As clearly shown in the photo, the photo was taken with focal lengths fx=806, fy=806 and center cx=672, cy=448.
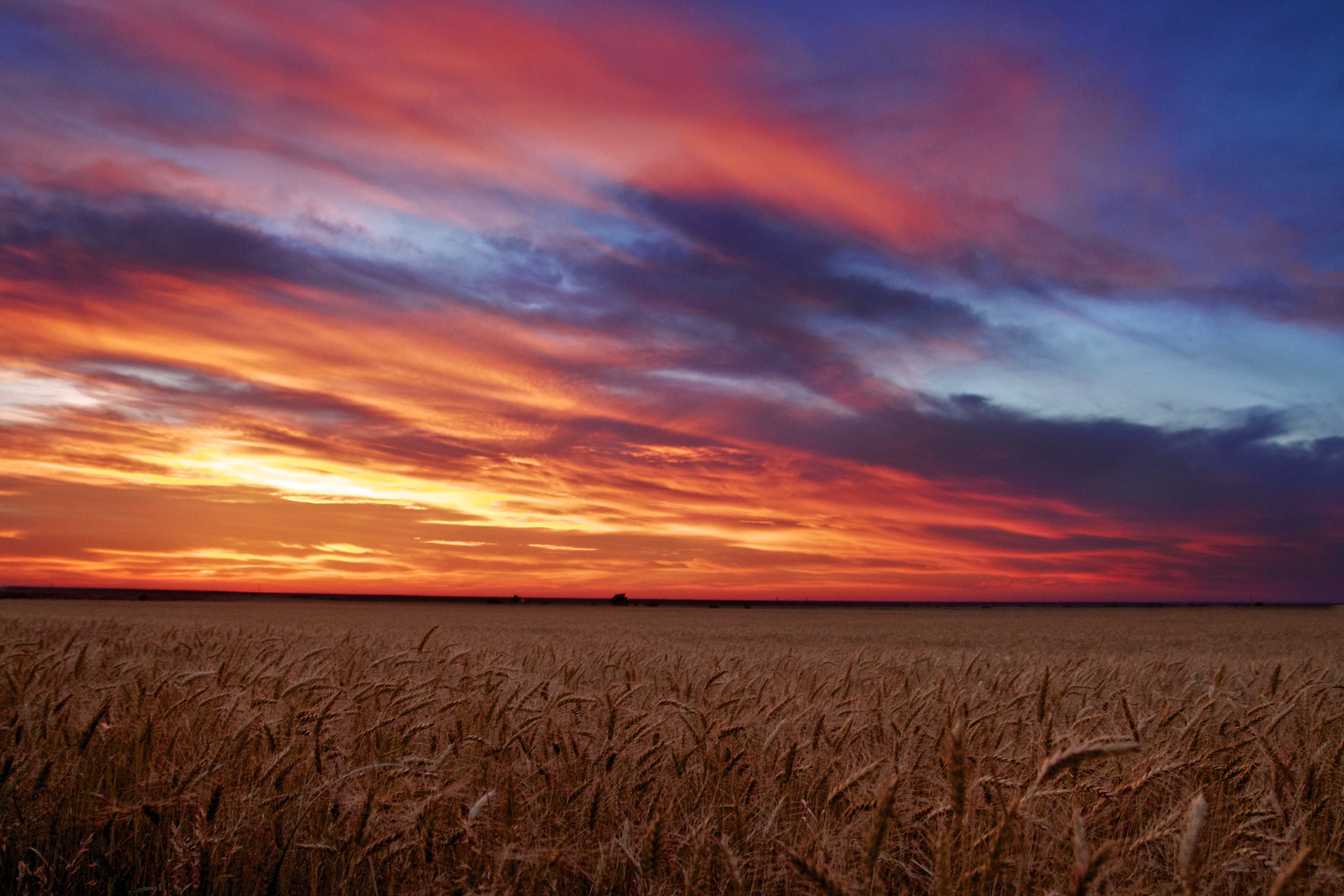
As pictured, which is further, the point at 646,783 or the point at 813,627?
the point at 813,627

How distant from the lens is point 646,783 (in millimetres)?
3664

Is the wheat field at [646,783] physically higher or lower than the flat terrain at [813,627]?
higher

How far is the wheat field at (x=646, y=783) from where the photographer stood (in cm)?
278

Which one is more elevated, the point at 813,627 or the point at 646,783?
the point at 646,783

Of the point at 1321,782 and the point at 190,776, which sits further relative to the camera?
the point at 1321,782

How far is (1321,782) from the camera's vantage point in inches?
155

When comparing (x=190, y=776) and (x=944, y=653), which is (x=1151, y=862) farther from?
(x=944, y=653)

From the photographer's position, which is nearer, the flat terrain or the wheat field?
the wheat field

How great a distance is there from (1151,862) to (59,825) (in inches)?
170

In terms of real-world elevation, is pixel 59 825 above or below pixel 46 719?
below

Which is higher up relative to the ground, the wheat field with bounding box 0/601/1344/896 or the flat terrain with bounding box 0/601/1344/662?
the wheat field with bounding box 0/601/1344/896

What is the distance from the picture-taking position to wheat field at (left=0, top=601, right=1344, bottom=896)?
2779 mm

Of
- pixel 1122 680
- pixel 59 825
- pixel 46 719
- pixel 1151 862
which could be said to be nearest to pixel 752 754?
pixel 1151 862

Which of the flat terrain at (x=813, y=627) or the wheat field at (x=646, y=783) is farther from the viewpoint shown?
the flat terrain at (x=813, y=627)
